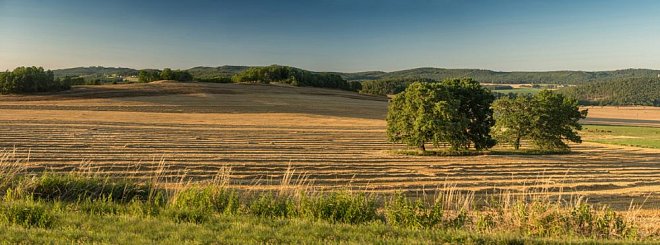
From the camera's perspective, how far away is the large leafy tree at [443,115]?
32.4 meters

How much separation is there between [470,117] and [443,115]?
5206 mm

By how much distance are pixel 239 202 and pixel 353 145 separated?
91.3 feet

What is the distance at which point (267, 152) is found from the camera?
28906 millimetres

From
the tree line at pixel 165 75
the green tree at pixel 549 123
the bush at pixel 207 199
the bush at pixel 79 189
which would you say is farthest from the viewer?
the tree line at pixel 165 75

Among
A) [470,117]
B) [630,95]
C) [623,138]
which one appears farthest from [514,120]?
[630,95]

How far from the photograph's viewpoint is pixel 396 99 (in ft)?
120

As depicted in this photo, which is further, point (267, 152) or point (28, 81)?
point (28, 81)

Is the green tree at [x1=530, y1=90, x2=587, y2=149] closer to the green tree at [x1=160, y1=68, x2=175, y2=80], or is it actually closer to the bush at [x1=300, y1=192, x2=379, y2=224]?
the bush at [x1=300, y1=192, x2=379, y2=224]

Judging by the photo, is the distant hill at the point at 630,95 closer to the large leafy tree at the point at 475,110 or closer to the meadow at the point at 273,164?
the large leafy tree at the point at 475,110

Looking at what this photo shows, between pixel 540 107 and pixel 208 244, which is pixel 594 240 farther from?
pixel 540 107

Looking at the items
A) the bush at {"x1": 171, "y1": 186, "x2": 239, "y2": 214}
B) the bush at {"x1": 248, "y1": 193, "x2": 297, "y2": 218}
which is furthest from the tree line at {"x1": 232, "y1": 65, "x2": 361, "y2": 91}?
the bush at {"x1": 248, "y1": 193, "x2": 297, "y2": 218}

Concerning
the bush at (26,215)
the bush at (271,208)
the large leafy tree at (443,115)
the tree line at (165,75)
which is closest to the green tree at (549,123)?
the large leafy tree at (443,115)

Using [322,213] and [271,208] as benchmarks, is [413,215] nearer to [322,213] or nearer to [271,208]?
[322,213]

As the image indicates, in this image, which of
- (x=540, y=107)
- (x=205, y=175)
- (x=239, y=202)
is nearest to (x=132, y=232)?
(x=239, y=202)
